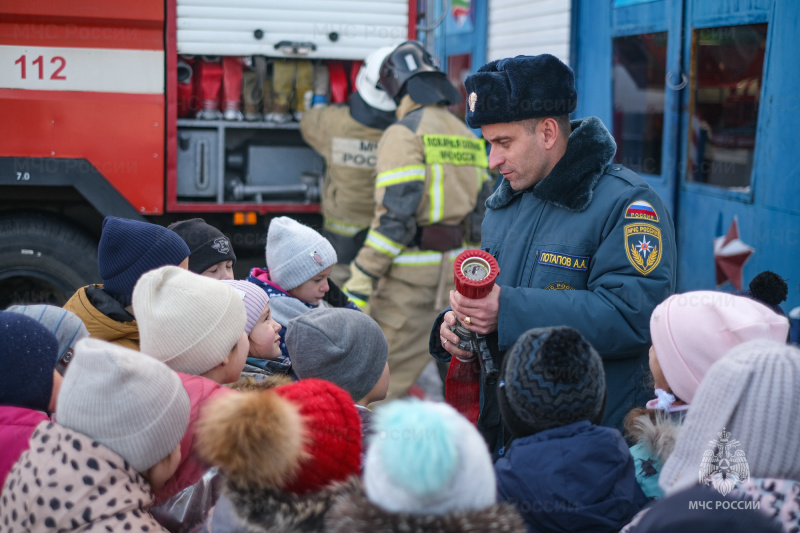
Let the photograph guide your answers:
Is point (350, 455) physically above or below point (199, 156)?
below

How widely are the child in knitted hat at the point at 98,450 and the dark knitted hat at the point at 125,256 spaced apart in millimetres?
997

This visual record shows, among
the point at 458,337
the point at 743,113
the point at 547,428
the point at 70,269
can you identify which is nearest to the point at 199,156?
the point at 70,269

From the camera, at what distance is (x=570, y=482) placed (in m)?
1.65

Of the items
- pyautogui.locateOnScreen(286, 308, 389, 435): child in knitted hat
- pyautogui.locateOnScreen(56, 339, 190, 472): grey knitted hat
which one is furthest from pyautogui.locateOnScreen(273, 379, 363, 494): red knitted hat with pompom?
pyautogui.locateOnScreen(286, 308, 389, 435): child in knitted hat

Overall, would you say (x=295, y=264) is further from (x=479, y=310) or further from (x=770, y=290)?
(x=770, y=290)

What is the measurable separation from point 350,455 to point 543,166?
121cm

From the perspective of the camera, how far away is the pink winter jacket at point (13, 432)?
175 centimetres

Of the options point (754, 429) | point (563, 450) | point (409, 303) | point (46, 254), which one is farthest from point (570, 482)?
point (46, 254)

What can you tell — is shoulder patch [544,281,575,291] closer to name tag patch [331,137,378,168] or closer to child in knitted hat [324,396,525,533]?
child in knitted hat [324,396,525,533]

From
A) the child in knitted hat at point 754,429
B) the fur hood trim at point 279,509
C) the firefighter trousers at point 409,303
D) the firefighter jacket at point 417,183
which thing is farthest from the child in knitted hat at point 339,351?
the firefighter trousers at point 409,303

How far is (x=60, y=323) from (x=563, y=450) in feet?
5.22

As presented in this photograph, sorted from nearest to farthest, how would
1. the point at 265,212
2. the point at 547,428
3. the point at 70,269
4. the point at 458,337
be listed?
the point at 547,428
the point at 458,337
the point at 70,269
the point at 265,212

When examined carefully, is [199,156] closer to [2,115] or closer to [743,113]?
[2,115]

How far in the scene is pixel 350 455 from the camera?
1599 mm
